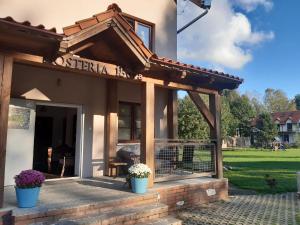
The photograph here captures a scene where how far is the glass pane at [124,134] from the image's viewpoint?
1037 centimetres

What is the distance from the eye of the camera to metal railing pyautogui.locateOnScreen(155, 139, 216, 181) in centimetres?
920

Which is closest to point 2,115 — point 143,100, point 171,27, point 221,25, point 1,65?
point 1,65

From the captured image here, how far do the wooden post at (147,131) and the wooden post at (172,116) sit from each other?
3.39m

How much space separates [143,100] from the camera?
789 cm

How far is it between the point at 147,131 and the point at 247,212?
3.42m

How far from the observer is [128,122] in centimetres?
1062

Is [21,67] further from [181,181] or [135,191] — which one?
[181,181]

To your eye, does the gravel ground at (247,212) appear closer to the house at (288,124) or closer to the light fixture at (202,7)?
the light fixture at (202,7)

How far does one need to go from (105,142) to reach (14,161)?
2.88 meters

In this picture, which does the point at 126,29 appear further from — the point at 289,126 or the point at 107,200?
the point at 289,126

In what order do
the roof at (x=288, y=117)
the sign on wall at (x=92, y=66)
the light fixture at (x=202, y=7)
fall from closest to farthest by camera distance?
the sign on wall at (x=92, y=66)
the light fixture at (x=202, y=7)
the roof at (x=288, y=117)

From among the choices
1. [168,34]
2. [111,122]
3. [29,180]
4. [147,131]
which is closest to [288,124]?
[168,34]

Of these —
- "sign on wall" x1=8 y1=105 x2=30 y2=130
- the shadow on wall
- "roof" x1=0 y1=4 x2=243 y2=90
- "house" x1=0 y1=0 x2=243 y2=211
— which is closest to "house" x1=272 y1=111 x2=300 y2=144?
the shadow on wall

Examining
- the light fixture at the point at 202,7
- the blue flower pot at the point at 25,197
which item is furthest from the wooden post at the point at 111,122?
the light fixture at the point at 202,7
